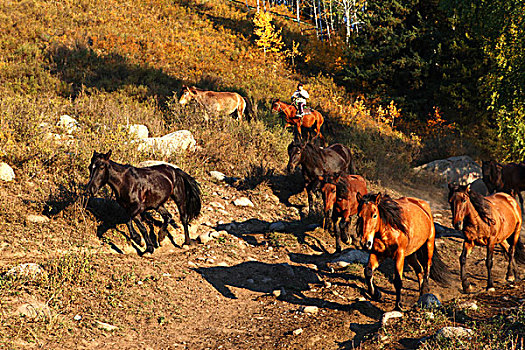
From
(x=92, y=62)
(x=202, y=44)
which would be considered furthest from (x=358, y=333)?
(x=202, y=44)

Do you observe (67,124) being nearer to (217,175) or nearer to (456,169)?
(217,175)

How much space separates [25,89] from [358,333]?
53.9ft

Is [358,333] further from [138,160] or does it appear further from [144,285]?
[138,160]

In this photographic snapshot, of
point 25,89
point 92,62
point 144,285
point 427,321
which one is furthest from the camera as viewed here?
point 92,62

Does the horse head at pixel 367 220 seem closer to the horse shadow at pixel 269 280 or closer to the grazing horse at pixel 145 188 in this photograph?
the horse shadow at pixel 269 280

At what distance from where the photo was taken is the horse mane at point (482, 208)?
25.2ft

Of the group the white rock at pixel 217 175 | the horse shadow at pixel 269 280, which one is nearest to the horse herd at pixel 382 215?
the horse shadow at pixel 269 280

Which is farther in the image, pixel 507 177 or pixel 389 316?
pixel 507 177

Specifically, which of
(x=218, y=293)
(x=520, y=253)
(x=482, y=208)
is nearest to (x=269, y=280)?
(x=218, y=293)

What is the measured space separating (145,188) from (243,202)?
Answer: 13.6ft

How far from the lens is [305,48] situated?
3591 centimetres

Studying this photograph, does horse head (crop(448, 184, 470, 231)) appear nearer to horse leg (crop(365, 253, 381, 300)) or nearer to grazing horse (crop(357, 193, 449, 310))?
grazing horse (crop(357, 193, 449, 310))

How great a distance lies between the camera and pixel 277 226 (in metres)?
10.7

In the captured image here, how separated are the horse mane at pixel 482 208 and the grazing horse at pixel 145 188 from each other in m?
5.63
